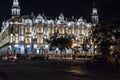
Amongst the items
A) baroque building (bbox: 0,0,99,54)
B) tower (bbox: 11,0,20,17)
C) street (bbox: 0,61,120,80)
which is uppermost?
tower (bbox: 11,0,20,17)

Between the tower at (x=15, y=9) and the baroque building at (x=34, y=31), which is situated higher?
the tower at (x=15, y=9)

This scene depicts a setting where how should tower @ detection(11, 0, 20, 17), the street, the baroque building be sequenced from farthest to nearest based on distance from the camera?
1. tower @ detection(11, 0, 20, 17)
2. the baroque building
3. the street

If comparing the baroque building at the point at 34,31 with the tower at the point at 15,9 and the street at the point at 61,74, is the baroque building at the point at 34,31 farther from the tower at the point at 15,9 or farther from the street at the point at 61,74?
the street at the point at 61,74

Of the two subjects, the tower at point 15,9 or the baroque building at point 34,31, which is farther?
the tower at point 15,9

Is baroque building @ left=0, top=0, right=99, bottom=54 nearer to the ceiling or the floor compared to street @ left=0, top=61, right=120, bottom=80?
nearer to the ceiling

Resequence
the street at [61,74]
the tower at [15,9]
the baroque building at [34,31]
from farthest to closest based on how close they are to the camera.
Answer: the tower at [15,9] → the baroque building at [34,31] → the street at [61,74]

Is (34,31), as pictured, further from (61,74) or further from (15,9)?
(61,74)

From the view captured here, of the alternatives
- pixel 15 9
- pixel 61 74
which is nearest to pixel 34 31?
pixel 15 9

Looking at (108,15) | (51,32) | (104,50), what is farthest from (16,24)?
(108,15)

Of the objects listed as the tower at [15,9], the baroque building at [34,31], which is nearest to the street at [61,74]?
the baroque building at [34,31]

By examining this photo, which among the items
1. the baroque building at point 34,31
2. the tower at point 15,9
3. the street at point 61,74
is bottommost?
the street at point 61,74

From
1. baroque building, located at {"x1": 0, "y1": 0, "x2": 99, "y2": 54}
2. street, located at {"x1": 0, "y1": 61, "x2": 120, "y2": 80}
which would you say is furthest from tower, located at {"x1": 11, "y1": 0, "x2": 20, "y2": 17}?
street, located at {"x1": 0, "y1": 61, "x2": 120, "y2": 80}

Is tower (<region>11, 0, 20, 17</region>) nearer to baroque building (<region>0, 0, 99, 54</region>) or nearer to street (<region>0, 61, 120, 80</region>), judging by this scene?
baroque building (<region>0, 0, 99, 54</region>)

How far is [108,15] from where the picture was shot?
39469 millimetres
